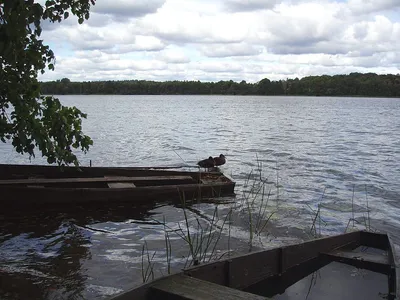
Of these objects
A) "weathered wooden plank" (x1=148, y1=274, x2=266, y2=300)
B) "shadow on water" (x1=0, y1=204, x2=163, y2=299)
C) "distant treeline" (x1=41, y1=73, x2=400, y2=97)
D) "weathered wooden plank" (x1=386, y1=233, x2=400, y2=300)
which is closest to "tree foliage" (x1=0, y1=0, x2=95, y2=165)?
"shadow on water" (x1=0, y1=204, x2=163, y2=299)

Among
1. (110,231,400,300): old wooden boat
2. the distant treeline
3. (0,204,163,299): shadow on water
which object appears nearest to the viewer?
(110,231,400,300): old wooden boat

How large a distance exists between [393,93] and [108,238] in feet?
499

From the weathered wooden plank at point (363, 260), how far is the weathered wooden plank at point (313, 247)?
18 cm

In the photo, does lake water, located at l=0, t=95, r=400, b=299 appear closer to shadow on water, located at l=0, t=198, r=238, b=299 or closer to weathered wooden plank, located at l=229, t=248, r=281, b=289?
shadow on water, located at l=0, t=198, r=238, b=299

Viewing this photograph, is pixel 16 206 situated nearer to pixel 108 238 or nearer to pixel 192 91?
pixel 108 238

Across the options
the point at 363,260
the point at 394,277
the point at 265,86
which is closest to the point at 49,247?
the point at 363,260

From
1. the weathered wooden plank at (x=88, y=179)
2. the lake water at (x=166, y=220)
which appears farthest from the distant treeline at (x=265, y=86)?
the weathered wooden plank at (x=88, y=179)

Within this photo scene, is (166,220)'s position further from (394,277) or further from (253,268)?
(394,277)

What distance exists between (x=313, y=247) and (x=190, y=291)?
3395mm

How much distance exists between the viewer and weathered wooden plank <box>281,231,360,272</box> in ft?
23.5

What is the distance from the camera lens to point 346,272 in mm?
7832

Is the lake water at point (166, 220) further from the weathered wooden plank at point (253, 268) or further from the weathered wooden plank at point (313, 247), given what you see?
the weathered wooden plank at point (253, 268)

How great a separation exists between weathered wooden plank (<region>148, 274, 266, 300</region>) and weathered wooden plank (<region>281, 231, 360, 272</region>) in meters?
2.21

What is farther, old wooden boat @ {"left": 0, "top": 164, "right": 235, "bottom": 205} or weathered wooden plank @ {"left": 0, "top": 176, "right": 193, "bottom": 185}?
weathered wooden plank @ {"left": 0, "top": 176, "right": 193, "bottom": 185}
